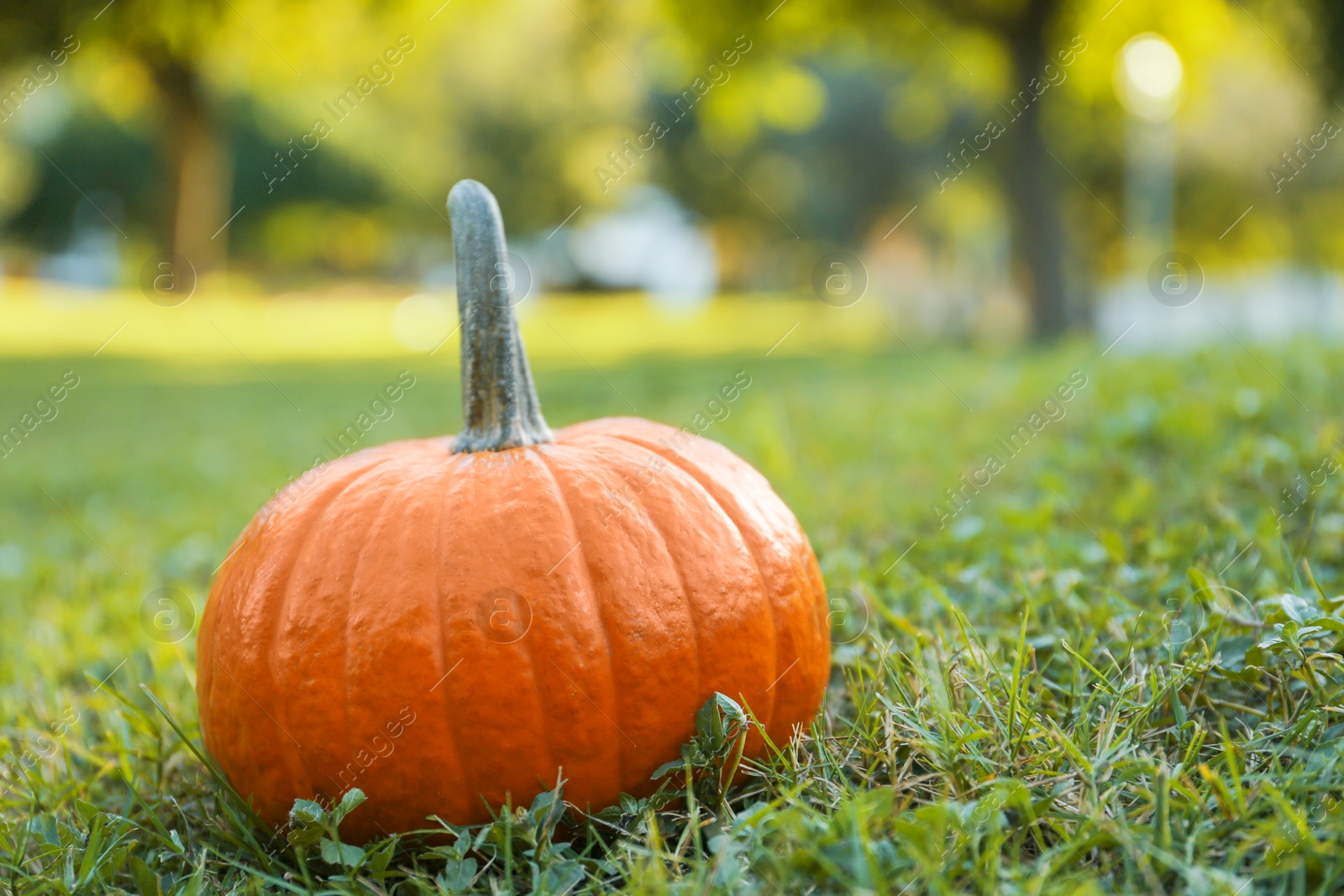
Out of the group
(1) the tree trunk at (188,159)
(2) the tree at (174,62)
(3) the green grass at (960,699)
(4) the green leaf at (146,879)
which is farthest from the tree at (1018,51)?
(4) the green leaf at (146,879)

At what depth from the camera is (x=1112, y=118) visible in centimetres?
1481

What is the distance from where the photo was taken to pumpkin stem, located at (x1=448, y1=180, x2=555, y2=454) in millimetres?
1741

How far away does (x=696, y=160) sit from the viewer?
34500 mm

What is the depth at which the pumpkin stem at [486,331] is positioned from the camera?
1741 mm

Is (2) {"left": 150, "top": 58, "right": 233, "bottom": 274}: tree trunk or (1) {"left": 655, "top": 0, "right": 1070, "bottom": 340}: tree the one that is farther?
(2) {"left": 150, "top": 58, "right": 233, "bottom": 274}: tree trunk

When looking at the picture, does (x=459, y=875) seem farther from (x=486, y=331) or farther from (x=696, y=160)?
(x=696, y=160)

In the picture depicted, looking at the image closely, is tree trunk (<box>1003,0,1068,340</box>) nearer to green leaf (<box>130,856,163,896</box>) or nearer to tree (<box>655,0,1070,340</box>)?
tree (<box>655,0,1070,340</box>)

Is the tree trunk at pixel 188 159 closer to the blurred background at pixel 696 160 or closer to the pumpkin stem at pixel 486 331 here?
the blurred background at pixel 696 160

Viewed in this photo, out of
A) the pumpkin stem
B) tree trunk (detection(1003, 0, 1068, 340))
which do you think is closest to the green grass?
the pumpkin stem

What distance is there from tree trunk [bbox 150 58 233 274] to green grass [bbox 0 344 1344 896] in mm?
11805

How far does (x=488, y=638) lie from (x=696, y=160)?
34.8 m

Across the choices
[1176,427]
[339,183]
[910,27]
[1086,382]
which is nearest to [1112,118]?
[910,27]

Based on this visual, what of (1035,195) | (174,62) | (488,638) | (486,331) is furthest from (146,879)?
(174,62)

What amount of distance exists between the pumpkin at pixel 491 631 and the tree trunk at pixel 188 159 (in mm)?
14611
